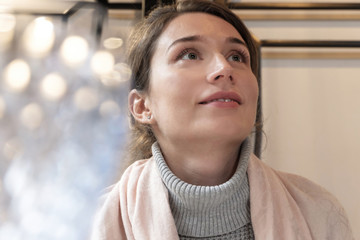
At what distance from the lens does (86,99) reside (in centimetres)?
66

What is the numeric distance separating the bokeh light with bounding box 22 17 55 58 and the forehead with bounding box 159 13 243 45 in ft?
0.61

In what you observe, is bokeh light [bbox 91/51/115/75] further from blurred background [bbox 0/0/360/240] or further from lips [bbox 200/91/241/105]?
lips [bbox 200/91/241/105]

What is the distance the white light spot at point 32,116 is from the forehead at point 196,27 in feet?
0.76

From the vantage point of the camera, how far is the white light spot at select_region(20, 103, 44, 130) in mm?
568

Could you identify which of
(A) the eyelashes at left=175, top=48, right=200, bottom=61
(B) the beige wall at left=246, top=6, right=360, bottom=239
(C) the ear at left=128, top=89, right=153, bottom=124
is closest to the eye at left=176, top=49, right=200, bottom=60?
(A) the eyelashes at left=175, top=48, right=200, bottom=61

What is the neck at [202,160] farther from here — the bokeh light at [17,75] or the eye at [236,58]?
the bokeh light at [17,75]

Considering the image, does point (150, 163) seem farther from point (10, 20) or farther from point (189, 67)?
point (10, 20)

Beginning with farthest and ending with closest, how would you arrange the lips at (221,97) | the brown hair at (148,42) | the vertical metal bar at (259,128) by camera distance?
1. the vertical metal bar at (259,128)
2. the brown hair at (148,42)
3. the lips at (221,97)

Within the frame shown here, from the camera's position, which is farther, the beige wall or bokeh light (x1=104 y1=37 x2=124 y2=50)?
the beige wall

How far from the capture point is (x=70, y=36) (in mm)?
657

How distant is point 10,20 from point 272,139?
65 centimetres

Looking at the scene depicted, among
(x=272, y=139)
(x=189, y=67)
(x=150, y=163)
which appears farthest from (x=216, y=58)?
(x=272, y=139)

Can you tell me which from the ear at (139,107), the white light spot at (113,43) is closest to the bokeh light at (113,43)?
the white light spot at (113,43)

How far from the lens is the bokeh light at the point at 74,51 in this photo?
2.11ft
